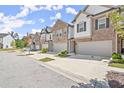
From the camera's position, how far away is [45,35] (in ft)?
172

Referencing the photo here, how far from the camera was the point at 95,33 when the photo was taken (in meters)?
25.8

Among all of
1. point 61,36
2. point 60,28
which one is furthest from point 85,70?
point 60,28

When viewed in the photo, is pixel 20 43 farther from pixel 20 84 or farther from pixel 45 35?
pixel 20 84

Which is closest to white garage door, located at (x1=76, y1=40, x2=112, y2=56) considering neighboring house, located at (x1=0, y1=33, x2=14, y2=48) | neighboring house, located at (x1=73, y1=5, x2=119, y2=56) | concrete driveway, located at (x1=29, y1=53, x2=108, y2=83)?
neighboring house, located at (x1=73, y1=5, x2=119, y2=56)

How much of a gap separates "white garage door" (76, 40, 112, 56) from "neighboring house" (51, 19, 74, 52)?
471 cm

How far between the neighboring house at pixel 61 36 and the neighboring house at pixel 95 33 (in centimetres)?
436

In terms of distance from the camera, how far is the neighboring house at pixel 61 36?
35688mm

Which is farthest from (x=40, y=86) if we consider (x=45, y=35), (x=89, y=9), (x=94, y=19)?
(x=45, y=35)

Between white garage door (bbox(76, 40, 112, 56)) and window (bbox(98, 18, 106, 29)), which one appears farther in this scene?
window (bbox(98, 18, 106, 29))

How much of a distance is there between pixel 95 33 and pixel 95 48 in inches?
68.2

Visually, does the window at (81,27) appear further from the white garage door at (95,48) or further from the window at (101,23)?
the window at (101,23)

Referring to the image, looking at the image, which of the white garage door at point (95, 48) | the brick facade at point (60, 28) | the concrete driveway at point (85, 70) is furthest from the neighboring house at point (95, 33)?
the brick facade at point (60, 28)

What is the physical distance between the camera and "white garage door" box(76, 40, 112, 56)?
23513 millimetres

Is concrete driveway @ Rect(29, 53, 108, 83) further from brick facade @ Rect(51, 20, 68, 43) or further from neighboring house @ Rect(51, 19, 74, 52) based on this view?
brick facade @ Rect(51, 20, 68, 43)
